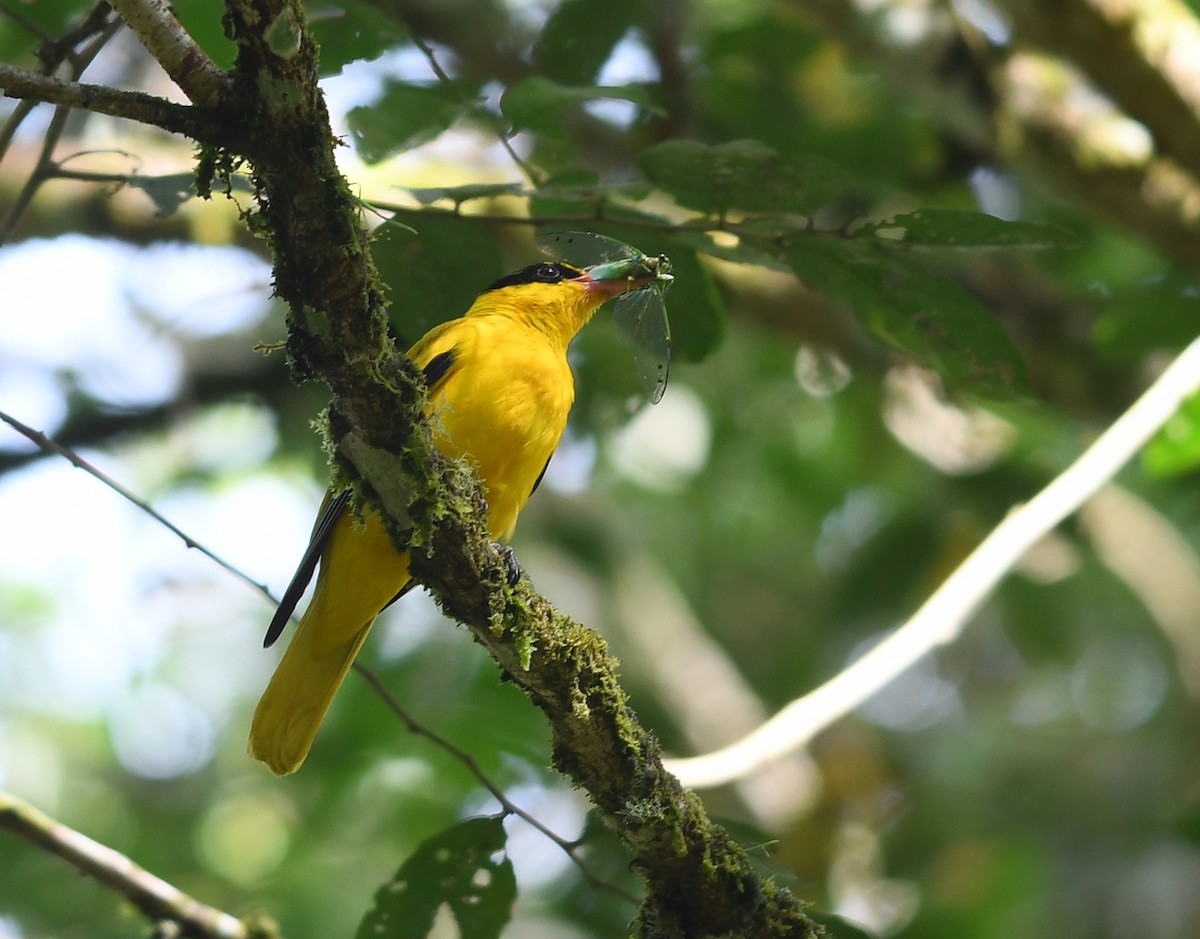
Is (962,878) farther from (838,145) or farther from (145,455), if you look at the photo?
(145,455)

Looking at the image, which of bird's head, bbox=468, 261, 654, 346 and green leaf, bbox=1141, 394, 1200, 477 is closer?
bird's head, bbox=468, 261, 654, 346

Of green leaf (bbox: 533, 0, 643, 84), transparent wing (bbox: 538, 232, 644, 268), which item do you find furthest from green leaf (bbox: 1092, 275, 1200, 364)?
transparent wing (bbox: 538, 232, 644, 268)

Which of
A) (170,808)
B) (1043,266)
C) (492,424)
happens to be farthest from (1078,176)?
(170,808)

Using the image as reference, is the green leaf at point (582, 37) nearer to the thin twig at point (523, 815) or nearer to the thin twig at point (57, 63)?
the thin twig at point (57, 63)

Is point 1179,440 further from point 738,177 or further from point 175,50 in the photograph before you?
point 175,50

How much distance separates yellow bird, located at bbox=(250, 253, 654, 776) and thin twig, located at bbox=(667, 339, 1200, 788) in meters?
1.00

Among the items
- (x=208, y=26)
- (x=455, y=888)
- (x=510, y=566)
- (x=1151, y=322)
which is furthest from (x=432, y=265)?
(x=1151, y=322)

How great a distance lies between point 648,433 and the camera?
10109 millimetres

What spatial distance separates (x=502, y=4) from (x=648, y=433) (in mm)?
4481

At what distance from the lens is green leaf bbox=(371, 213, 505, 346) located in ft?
10.7

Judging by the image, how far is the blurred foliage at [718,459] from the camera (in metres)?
3.17

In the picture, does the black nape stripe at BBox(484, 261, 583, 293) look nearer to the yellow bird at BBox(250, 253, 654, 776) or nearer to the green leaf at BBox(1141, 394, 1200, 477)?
the yellow bird at BBox(250, 253, 654, 776)

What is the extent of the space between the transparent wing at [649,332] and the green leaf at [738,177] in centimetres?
30

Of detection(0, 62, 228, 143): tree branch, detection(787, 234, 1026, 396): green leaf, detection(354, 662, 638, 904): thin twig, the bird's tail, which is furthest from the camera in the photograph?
the bird's tail
